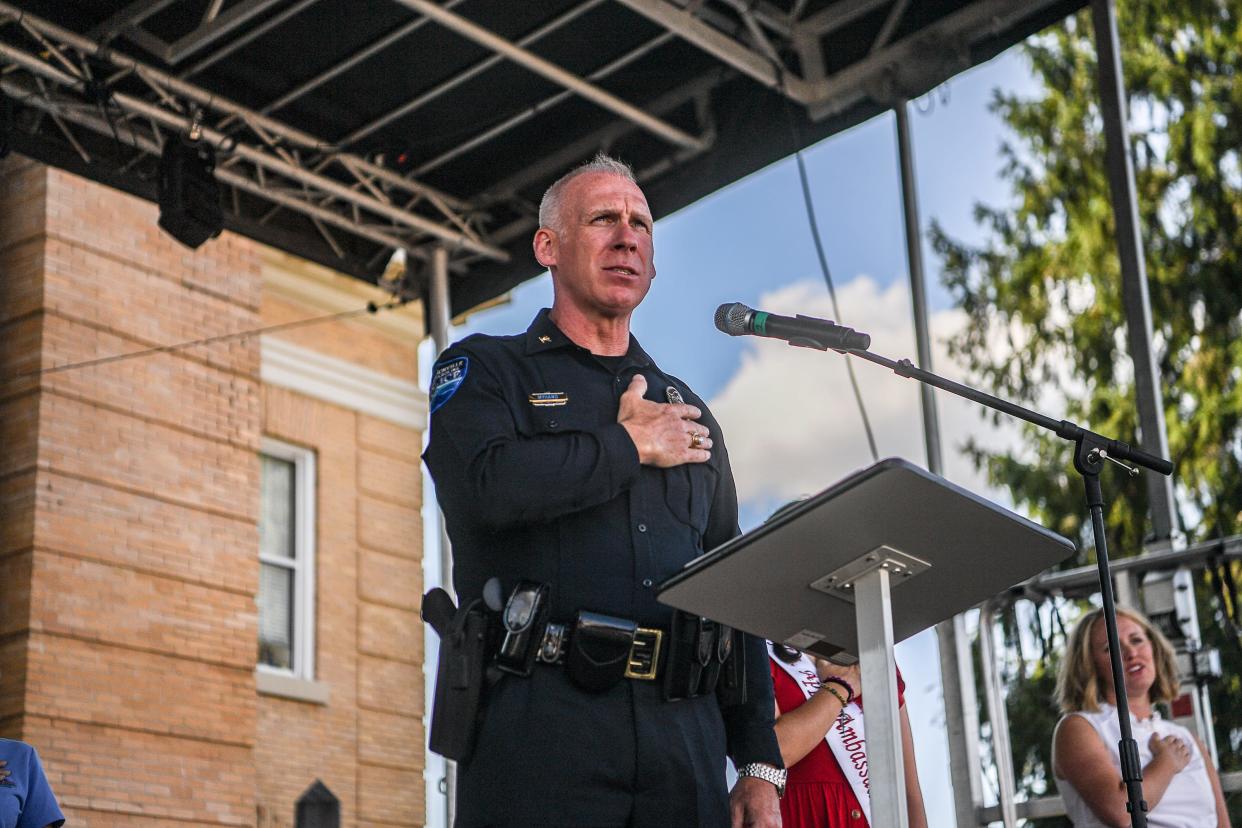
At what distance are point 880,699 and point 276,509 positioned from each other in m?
11.2

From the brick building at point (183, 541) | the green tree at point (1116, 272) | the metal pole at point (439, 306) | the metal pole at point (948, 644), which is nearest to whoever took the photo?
the metal pole at point (948, 644)

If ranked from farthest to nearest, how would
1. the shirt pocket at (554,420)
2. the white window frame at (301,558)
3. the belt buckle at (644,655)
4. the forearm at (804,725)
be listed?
the white window frame at (301,558)
the forearm at (804,725)
the shirt pocket at (554,420)
the belt buckle at (644,655)

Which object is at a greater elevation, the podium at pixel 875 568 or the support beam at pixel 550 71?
the support beam at pixel 550 71

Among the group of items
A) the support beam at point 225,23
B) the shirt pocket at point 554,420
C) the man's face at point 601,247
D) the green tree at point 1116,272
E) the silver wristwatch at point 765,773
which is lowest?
the silver wristwatch at point 765,773

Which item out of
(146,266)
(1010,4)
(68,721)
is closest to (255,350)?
(146,266)

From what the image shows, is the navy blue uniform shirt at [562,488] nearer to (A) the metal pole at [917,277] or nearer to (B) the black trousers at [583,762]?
(B) the black trousers at [583,762]

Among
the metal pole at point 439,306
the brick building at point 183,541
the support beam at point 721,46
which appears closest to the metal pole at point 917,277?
the support beam at point 721,46

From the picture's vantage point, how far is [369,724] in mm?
13586

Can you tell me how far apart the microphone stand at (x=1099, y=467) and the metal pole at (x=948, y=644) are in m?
2.72

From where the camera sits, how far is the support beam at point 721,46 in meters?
7.60

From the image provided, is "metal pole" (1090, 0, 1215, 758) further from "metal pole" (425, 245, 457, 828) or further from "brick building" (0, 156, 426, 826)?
"brick building" (0, 156, 426, 826)

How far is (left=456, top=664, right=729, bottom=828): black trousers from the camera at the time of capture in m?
2.85

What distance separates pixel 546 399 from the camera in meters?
3.14

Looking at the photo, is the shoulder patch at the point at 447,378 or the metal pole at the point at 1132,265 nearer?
the shoulder patch at the point at 447,378
